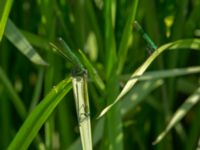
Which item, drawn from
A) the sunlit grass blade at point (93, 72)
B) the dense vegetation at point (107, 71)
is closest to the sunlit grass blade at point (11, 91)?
the dense vegetation at point (107, 71)

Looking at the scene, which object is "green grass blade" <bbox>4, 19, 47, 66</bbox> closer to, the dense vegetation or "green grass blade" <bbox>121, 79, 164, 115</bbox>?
the dense vegetation

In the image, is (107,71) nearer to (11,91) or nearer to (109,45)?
(109,45)

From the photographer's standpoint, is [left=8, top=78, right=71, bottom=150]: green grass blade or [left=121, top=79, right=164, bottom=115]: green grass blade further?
[left=121, top=79, right=164, bottom=115]: green grass blade

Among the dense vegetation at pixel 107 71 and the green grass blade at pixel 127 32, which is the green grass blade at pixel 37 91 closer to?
the dense vegetation at pixel 107 71

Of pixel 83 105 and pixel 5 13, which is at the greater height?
pixel 5 13

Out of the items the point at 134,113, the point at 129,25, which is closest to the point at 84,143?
the point at 129,25

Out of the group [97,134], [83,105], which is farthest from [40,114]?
[97,134]

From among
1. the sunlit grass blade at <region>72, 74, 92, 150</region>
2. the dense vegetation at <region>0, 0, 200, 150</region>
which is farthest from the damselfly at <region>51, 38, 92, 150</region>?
the dense vegetation at <region>0, 0, 200, 150</region>

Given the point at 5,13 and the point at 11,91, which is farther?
the point at 11,91
